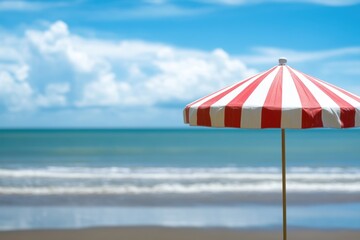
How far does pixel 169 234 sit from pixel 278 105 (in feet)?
20.2

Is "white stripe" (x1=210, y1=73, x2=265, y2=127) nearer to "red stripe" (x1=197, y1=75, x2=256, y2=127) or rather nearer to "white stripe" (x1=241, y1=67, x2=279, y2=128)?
"red stripe" (x1=197, y1=75, x2=256, y2=127)

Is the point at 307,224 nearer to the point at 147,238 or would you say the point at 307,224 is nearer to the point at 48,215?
the point at 147,238

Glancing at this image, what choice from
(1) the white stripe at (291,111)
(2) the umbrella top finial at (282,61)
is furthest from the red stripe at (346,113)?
(2) the umbrella top finial at (282,61)

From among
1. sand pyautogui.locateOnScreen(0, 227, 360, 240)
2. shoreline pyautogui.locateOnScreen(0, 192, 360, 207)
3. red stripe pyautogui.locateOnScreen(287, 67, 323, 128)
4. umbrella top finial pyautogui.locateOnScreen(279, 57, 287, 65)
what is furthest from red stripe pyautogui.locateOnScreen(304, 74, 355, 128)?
shoreline pyautogui.locateOnScreen(0, 192, 360, 207)

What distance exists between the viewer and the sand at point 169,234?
32.1 feet

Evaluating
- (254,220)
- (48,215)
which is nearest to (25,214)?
(48,215)

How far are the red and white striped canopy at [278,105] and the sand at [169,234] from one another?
17.6 ft

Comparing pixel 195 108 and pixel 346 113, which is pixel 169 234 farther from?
pixel 346 113

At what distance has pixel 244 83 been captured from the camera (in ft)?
15.7

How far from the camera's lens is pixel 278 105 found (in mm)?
4238

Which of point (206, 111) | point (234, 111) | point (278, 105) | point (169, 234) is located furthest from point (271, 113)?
point (169, 234)

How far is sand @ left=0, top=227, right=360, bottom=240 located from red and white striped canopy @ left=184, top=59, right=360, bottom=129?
17.6 ft

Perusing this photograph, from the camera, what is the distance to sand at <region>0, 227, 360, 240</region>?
9789mm

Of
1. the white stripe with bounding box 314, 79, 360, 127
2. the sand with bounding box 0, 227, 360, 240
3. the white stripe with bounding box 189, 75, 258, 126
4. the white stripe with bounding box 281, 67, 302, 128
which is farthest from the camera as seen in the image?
the sand with bounding box 0, 227, 360, 240
